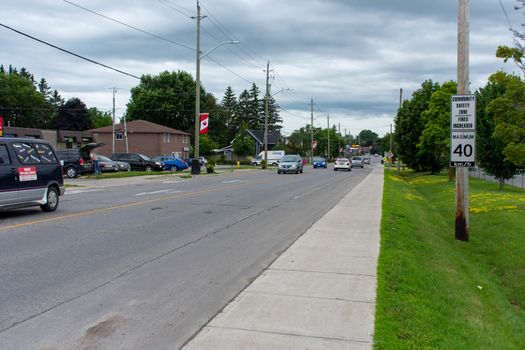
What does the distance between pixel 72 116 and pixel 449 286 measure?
98799mm

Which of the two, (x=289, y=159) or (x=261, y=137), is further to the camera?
(x=261, y=137)

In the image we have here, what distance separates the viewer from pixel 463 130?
1136 cm

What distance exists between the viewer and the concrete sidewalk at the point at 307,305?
4.79 m

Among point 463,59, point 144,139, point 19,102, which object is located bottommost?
point 144,139

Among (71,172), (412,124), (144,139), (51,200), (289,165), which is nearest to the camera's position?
(51,200)

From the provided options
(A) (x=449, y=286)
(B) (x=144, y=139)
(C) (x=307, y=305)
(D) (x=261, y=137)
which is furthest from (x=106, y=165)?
(D) (x=261, y=137)

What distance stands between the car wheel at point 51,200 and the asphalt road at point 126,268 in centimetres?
27

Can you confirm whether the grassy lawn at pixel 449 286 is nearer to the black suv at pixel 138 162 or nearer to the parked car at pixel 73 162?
the parked car at pixel 73 162

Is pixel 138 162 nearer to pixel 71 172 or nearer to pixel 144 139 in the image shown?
pixel 71 172

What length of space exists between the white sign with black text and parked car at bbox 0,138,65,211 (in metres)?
10.2

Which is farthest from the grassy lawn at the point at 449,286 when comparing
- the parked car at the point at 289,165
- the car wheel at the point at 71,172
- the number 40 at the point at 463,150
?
the parked car at the point at 289,165

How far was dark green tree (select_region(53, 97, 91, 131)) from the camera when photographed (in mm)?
97062

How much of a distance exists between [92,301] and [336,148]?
13911cm

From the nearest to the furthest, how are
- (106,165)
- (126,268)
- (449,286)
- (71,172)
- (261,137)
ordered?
1. (449,286)
2. (126,268)
3. (71,172)
4. (106,165)
5. (261,137)
